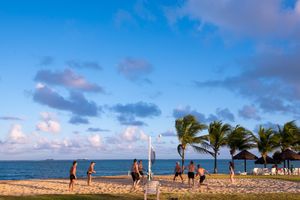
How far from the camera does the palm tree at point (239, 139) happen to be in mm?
36719

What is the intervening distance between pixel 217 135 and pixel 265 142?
4940 mm

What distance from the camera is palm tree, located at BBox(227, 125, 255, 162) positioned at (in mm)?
36719

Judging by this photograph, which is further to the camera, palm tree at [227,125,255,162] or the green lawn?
palm tree at [227,125,255,162]

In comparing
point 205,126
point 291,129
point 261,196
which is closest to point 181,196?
point 261,196

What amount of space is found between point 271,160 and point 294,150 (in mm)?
3513

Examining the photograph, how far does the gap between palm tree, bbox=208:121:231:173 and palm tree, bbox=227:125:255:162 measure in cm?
86

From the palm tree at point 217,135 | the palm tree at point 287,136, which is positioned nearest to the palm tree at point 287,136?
the palm tree at point 287,136

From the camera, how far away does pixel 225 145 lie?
120 ft

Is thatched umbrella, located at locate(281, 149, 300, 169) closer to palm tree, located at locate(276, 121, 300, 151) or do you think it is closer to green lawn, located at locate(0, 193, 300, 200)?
palm tree, located at locate(276, 121, 300, 151)

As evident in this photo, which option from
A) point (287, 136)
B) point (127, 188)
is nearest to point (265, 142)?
point (287, 136)

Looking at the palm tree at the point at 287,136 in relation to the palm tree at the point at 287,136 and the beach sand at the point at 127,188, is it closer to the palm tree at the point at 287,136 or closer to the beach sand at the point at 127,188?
the palm tree at the point at 287,136

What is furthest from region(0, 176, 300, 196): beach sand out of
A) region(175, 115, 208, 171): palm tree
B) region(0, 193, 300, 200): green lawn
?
region(175, 115, 208, 171): palm tree

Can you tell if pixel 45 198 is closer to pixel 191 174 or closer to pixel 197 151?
pixel 191 174

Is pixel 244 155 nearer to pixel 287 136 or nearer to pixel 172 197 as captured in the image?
pixel 287 136
